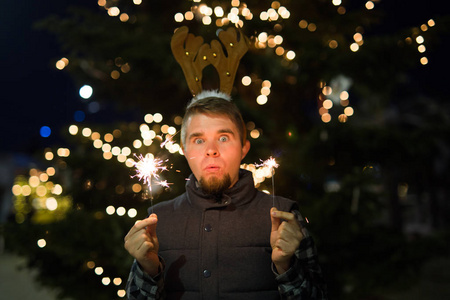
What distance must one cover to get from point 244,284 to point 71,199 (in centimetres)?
296

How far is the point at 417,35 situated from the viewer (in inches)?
136

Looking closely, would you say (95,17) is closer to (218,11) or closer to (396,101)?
(218,11)

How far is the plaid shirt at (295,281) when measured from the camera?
5.16 feet

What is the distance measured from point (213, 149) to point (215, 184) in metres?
0.16

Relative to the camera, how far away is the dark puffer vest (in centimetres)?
167

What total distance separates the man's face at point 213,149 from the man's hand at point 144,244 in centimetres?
32

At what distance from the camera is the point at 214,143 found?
5.69ft

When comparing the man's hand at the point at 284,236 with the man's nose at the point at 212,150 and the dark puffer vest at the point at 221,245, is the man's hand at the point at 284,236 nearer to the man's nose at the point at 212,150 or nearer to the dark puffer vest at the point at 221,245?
the dark puffer vest at the point at 221,245

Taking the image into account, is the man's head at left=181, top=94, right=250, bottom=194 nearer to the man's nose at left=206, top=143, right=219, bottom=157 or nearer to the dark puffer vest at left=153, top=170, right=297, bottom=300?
the man's nose at left=206, top=143, right=219, bottom=157

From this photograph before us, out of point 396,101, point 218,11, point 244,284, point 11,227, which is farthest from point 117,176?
point 396,101

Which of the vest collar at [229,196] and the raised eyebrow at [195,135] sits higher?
the raised eyebrow at [195,135]

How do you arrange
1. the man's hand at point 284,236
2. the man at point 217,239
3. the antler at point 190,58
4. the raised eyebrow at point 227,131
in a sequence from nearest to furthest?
the man's hand at point 284,236, the man at point 217,239, the raised eyebrow at point 227,131, the antler at point 190,58

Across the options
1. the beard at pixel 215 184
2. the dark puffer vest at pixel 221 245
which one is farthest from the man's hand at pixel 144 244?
the beard at pixel 215 184

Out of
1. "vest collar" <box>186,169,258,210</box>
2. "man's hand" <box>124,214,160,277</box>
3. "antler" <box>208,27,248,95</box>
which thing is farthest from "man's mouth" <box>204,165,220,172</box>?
"antler" <box>208,27,248,95</box>
